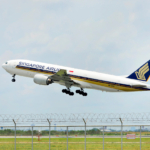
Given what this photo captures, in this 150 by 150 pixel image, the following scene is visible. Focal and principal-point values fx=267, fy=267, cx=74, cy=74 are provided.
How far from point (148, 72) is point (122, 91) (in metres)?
6.48

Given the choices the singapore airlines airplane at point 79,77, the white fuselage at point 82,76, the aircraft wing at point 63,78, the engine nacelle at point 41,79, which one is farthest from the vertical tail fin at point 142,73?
the engine nacelle at point 41,79

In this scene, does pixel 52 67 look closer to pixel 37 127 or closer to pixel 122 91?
pixel 122 91

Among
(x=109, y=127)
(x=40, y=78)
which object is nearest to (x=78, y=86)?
(x=40, y=78)

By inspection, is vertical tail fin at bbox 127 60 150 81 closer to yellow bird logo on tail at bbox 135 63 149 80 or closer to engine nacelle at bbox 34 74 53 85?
yellow bird logo on tail at bbox 135 63 149 80

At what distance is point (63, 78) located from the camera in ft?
174

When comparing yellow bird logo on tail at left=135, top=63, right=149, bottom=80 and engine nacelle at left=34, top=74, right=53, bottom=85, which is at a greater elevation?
yellow bird logo on tail at left=135, top=63, right=149, bottom=80

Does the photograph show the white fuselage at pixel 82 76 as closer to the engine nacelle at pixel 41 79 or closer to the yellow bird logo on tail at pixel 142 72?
the yellow bird logo on tail at pixel 142 72

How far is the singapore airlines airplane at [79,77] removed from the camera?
48938mm

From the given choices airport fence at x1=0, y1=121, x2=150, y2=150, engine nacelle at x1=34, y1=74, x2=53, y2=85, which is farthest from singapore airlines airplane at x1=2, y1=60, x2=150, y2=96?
airport fence at x1=0, y1=121, x2=150, y2=150

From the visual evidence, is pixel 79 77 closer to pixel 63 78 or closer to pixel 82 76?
A: pixel 82 76

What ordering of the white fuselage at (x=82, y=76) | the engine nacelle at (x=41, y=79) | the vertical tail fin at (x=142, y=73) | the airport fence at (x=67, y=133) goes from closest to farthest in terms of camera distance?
the airport fence at (x=67, y=133) → the white fuselage at (x=82, y=76) → the vertical tail fin at (x=142, y=73) → the engine nacelle at (x=41, y=79)

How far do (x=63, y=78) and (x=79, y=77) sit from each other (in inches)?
127

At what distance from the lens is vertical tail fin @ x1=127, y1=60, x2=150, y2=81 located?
50.6 meters

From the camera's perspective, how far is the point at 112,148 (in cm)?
4019
